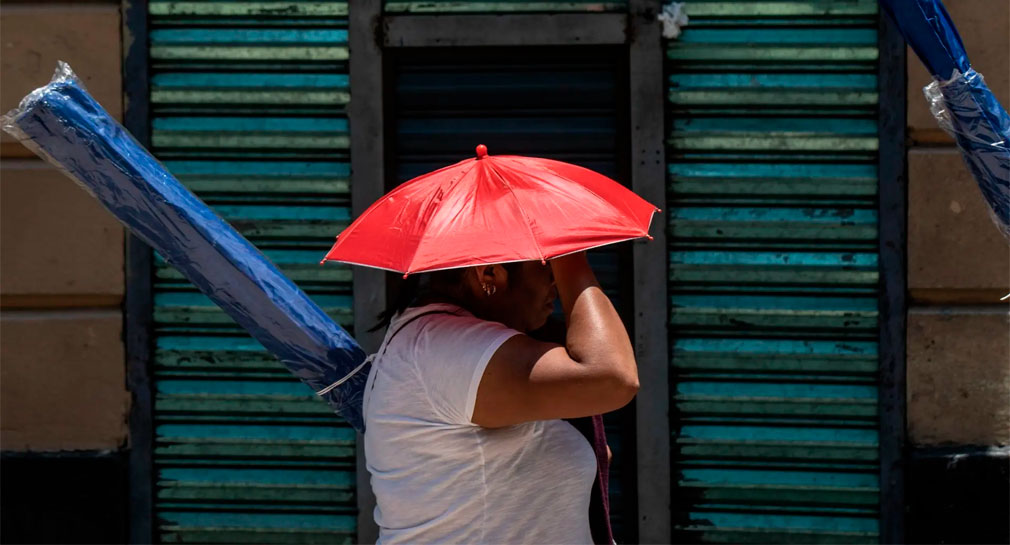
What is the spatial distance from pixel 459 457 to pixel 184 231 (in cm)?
83

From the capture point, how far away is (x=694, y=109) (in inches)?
182

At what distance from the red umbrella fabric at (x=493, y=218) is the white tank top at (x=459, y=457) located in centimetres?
14

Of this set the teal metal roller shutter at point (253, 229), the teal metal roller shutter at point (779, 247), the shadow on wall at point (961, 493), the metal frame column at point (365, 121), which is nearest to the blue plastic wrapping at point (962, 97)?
the teal metal roller shutter at point (779, 247)

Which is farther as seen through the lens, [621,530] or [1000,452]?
[621,530]

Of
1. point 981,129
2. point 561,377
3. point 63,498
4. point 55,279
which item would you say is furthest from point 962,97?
point 63,498

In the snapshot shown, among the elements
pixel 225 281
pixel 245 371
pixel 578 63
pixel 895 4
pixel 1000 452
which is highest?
pixel 578 63

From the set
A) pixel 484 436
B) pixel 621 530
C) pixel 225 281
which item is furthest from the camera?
pixel 621 530

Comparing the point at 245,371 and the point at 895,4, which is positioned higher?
→ the point at 895,4

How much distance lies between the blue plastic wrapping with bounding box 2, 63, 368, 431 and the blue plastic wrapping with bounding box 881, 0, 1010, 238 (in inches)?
57.2

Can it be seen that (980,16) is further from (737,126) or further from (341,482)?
(341,482)

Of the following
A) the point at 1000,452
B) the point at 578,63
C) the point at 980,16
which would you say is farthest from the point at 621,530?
the point at 980,16

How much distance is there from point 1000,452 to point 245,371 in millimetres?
Result: 3306

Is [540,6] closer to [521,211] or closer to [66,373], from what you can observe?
[66,373]

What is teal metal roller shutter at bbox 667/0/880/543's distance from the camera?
4.60 meters
